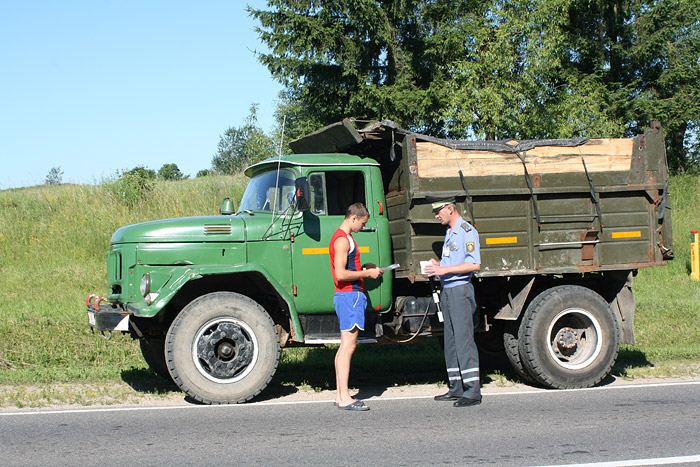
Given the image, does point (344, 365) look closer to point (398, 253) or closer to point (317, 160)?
point (398, 253)

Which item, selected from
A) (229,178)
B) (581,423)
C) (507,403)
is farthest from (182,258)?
(229,178)

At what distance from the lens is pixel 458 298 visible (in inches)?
290

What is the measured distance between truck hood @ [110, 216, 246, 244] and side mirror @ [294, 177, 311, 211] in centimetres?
67

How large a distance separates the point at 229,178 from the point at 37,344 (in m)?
11.8

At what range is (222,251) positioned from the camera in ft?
24.5

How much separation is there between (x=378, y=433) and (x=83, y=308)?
7.48 m

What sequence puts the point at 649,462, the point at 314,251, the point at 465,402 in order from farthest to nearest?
the point at 314,251 < the point at 465,402 < the point at 649,462

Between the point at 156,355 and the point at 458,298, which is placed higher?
the point at 458,298

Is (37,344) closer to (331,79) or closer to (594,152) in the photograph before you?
(594,152)

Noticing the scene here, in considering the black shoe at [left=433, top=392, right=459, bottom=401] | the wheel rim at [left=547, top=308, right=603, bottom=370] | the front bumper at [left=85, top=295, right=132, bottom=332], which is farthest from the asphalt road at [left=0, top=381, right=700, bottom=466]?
the front bumper at [left=85, top=295, right=132, bottom=332]

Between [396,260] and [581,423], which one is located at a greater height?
[396,260]

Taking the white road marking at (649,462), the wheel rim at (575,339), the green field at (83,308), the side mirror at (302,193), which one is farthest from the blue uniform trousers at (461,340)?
the white road marking at (649,462)

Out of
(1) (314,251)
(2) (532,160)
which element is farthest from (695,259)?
(1) (314,251)

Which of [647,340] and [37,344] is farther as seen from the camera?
[647,340]
